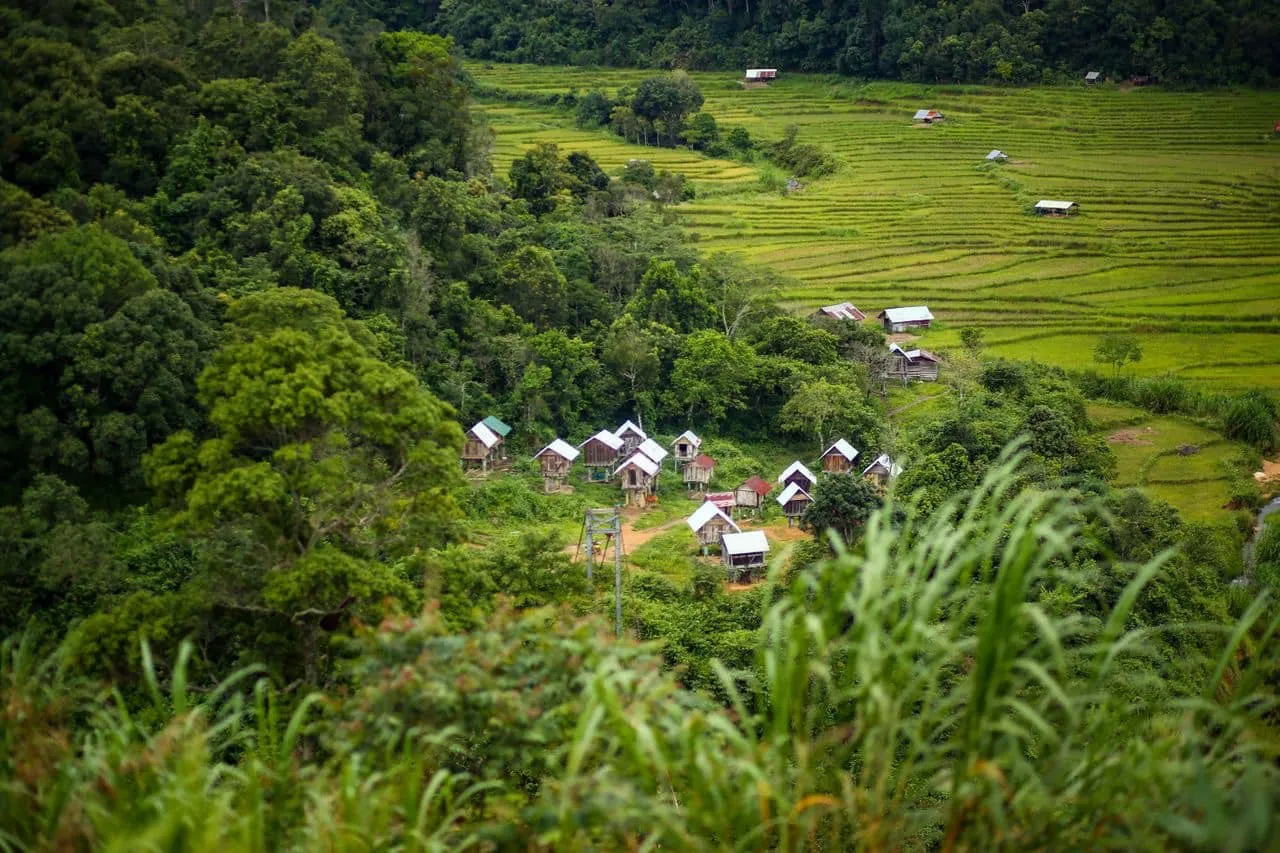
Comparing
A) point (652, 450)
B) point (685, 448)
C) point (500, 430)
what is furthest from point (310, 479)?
point (685, 448)

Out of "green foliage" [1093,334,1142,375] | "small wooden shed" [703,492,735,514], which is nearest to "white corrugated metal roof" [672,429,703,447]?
"small wooden shed" [703,492,735,514]

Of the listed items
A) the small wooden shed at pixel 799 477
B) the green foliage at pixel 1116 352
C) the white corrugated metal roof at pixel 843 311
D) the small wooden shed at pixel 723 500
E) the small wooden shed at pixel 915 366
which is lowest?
the small wooden shed at pixel 723 500

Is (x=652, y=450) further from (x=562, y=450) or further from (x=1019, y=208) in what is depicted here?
(x=1019, y=208)

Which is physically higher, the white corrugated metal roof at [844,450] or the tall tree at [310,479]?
the tall tree at [310,479]

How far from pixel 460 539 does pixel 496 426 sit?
34.3ft

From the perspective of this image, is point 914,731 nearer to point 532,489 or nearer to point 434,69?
point 532,489

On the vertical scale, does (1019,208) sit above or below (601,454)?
above

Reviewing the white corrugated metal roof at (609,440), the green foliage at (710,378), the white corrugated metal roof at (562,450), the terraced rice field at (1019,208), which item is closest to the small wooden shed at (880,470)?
the green foliage at (710,378)

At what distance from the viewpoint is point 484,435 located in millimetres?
22219

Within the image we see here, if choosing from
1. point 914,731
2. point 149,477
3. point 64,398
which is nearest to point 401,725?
point 914,731

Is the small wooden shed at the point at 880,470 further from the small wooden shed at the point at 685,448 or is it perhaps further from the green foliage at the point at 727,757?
the green foliage at the point at 727,757

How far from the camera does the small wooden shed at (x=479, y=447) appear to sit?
869 inches

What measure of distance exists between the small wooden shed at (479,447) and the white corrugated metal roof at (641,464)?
238 centimetres

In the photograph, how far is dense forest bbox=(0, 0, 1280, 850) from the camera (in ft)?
15.0
